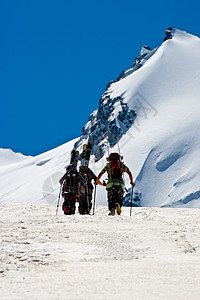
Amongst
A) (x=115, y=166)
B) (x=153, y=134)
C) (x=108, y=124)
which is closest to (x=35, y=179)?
(x=108, y=124)

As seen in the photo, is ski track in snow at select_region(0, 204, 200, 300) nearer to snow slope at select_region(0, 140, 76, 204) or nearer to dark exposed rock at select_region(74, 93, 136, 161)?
snow slope at select_region(0, 140, 76, 204)

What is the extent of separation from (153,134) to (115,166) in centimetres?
9312

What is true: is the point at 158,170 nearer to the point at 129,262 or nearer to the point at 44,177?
the point at 44,177

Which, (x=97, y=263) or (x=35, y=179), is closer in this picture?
(x=97, y=263)

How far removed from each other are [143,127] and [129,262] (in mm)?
112940

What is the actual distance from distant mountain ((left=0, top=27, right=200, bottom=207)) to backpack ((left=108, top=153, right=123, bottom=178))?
6872cm

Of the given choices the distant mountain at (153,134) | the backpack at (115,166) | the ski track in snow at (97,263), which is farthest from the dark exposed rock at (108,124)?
the ski track in snow at (97,263)

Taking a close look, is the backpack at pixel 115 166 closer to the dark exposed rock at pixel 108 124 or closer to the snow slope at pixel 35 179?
the snow slope at pixel 35 179

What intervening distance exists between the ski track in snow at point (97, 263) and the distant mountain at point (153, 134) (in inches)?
2928

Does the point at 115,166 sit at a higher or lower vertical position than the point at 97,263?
higher

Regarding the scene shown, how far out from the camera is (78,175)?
40.2ft

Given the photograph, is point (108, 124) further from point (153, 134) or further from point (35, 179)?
point (153, 134)

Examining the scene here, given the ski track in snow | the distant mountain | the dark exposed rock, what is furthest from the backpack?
Answer: the dark exposed rock

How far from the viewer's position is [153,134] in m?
103
